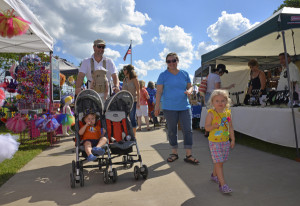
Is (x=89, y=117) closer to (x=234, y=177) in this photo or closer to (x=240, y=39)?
(x=234, y=177)

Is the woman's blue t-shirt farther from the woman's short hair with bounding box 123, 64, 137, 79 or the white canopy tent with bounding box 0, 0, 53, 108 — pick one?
the white canopy tent with bounding box 0, 0, 53, 108

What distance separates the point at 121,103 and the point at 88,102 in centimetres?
57

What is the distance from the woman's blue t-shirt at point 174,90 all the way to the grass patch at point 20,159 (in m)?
2.94

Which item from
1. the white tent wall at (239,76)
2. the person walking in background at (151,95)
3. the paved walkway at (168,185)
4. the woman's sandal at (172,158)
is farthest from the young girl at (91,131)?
the white tent wall at (239,76)

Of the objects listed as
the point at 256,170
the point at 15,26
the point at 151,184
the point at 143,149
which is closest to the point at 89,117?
the point at 151,184

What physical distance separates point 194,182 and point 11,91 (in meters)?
6.01

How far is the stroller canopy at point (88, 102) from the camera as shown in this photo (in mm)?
4134

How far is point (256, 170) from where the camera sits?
13.3 feet

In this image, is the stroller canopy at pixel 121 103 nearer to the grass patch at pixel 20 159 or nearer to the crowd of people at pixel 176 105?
the crowd of people at pixel 176 105

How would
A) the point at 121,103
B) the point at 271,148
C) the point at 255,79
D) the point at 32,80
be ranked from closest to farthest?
the point at 121,103
the point at 271,148
the point at 32,80
the point at 255,79

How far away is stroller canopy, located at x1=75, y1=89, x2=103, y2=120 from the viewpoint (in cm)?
413

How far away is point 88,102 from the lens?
14.2 ft

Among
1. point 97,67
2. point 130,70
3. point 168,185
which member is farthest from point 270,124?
point 97,67

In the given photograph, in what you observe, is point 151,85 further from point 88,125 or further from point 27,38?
point 88,125
